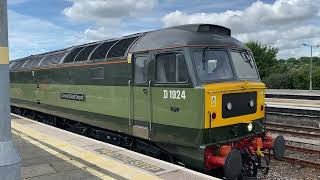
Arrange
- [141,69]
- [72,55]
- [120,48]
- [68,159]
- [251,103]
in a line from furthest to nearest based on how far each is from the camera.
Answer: [72,55]
[120,48]
[141,69]
[251,103]
[68,159]

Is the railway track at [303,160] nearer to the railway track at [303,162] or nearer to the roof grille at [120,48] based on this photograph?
the railway track at [303,162]

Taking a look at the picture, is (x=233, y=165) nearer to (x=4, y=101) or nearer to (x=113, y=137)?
(x=113, y=137)

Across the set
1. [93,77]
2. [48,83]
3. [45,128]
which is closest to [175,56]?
[93,77]

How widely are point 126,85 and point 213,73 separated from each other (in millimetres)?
2179

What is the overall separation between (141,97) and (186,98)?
4.71 feet

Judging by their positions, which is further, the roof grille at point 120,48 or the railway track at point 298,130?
the railway track at point 298,130

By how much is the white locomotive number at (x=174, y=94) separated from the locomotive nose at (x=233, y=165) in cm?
135

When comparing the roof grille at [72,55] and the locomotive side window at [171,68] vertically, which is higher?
the roof grille at [72,55]

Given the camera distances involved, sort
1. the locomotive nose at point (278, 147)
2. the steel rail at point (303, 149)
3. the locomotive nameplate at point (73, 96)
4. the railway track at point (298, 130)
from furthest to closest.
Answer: the railway track at point (298, 130) < the locomotive nameplate at point (73, 96) < the steel rail at point (303, 149) < the locomotive nose at point (278, 147)

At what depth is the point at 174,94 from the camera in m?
7.57

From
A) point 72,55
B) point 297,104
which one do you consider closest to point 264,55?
point 297,104

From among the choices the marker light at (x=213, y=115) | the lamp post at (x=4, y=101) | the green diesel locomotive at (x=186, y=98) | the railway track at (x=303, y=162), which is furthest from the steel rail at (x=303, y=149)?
the lamp post at (x=4, y=101)

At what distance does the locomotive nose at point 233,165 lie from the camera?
A: 692 centimetres

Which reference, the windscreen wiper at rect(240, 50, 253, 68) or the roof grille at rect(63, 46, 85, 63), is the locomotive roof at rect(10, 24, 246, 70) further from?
the roof grille at rect(63, 46, 85, 63)
